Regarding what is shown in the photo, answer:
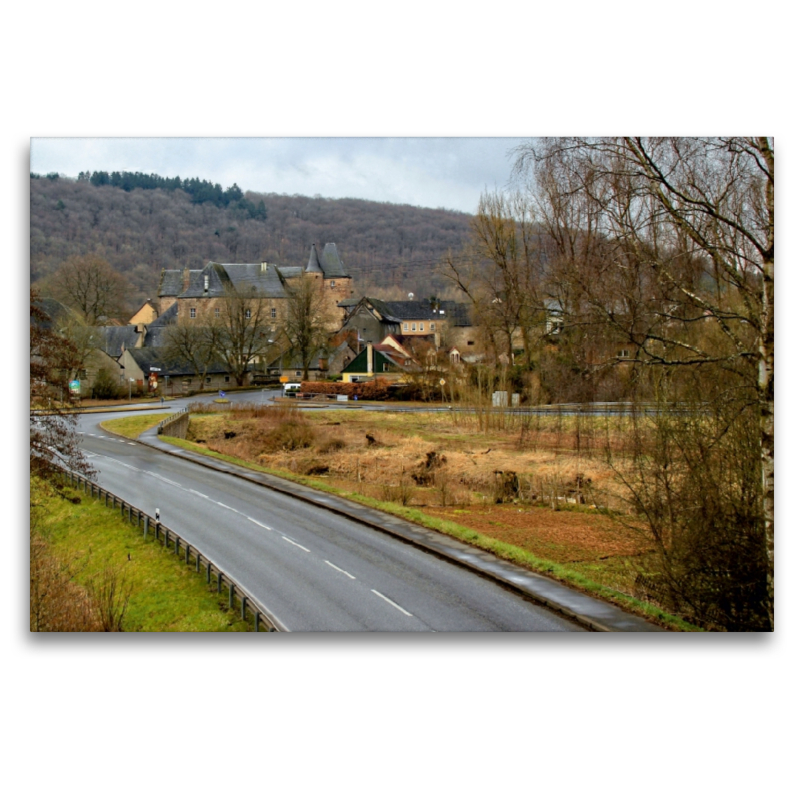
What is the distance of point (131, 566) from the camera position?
8695 millimetres

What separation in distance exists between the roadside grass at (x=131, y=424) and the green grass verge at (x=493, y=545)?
0.36 metres

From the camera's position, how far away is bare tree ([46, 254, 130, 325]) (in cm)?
A: 899

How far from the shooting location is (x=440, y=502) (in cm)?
1060

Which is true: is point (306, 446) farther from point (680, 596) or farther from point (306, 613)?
point (680, 596)

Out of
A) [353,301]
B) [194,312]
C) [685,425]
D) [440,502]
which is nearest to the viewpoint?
[685,425]

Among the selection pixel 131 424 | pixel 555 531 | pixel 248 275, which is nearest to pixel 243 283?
pixel 248 275

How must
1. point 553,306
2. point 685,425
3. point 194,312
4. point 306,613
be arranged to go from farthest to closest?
point 194,312, point 553,306, point 306,613, point 685,425

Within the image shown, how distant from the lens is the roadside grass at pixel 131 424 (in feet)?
32.4

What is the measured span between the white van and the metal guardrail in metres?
4.02

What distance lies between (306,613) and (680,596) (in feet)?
13.1

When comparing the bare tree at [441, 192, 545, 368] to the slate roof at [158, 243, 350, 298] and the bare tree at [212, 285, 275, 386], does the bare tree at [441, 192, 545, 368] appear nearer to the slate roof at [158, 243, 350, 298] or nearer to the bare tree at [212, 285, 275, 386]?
the slate roof at [158, 243, 350, 298]

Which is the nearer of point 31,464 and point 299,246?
point 31,464

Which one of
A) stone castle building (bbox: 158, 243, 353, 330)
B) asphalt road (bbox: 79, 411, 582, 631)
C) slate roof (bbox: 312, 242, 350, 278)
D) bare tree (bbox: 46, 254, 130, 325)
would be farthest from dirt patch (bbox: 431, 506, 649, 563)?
bare tree (bbox: 46, 254, 130, 325)

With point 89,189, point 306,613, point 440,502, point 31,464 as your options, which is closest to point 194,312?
point 89,189
